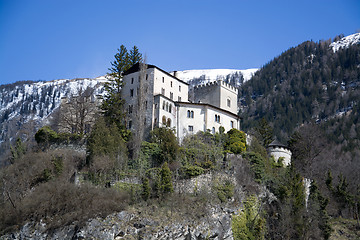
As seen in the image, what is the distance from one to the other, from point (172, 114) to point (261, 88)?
103434mm

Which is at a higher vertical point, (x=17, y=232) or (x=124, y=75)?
(x=124, y=75)

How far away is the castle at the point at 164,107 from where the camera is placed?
183 ft

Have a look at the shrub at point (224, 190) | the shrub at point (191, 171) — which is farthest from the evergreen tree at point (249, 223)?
the shrub at point (191, 171)

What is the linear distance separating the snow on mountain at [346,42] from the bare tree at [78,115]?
419 feet

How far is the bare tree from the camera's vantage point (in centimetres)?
5766

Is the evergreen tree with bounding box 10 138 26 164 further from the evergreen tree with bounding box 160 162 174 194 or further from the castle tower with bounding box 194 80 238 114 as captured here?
the castle tower with bounding box 194 80 238 114

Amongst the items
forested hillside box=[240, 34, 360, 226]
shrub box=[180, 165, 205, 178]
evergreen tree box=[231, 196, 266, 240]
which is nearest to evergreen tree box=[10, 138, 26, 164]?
shrub box=[180, 165, 205, 178]

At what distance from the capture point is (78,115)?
59438 millimetres

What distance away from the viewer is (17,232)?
133 feet

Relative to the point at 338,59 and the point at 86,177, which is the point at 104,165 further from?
the point at 338,59

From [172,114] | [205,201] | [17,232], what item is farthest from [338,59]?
[17,232]

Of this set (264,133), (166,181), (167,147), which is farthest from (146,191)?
(264,133)

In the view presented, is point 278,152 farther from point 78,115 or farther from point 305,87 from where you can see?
point 305,87

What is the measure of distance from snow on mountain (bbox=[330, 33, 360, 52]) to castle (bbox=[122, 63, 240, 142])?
120490mm
